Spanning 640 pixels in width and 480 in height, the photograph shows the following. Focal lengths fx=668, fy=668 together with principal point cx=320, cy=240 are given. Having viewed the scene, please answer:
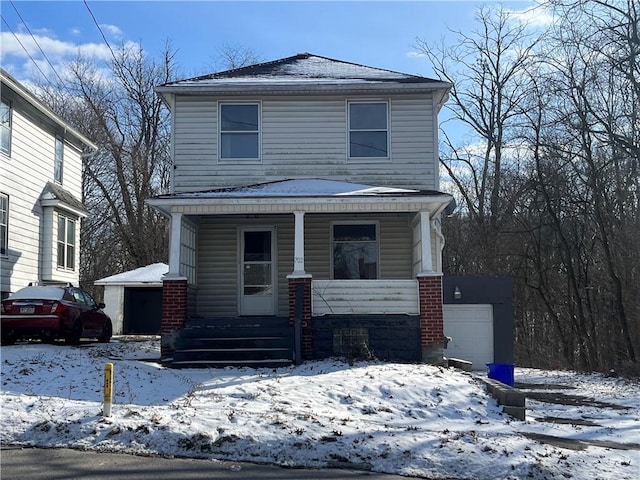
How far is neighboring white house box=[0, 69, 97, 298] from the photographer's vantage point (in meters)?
18.2

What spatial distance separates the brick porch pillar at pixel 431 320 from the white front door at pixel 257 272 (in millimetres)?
4317

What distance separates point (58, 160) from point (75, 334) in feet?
28.6

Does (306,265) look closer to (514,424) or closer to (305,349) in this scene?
(305,349)

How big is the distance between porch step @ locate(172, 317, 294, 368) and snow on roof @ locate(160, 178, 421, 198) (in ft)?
9.09

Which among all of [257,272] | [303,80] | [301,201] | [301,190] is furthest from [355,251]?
[303,80]

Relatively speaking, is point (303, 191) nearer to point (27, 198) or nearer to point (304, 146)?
point (304, 146)

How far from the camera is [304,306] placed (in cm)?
1399

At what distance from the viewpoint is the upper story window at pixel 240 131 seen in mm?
16922

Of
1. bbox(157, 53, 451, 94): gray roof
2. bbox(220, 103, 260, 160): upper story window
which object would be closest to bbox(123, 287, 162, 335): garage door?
bbox(220, 103, 260, 160): upper story window

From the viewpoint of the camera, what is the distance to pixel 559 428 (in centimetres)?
920

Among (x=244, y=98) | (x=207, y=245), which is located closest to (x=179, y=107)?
(x=244, y=98)

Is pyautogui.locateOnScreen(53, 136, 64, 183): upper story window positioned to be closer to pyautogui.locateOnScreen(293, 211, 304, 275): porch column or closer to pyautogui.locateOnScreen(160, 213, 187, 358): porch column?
pyautogui.locateOnScreen(160, 213, 187, 358): porch column

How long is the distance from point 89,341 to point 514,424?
12558 millimetres

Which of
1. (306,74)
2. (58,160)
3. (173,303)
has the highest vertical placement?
(306,74)
